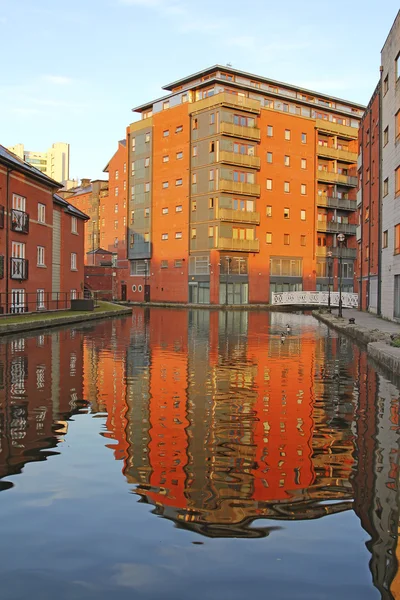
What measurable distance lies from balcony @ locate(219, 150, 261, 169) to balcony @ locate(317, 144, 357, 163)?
34.5 ft

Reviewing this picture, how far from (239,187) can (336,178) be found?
15463 mm

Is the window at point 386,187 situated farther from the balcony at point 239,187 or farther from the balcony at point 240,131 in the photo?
the balcony at point 240,131

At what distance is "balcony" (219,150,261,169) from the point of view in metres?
65.2

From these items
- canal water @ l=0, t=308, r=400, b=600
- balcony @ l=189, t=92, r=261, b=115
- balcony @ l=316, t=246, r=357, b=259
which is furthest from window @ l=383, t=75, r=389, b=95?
balcony @ l=316, t=246, r=357, b=259

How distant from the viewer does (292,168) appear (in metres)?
72.1

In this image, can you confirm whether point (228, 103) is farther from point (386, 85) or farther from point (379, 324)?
Answer: point (379, 324)

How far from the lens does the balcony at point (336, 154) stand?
74.4 meters

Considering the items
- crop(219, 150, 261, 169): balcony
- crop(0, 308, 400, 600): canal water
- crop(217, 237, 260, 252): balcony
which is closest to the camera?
crop(0, 308, 400, 600): canal water

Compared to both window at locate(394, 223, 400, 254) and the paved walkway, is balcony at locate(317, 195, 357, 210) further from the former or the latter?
window at locate(394, 223, 400, 254)

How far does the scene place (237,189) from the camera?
2613 inches

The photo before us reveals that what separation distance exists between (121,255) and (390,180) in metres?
51.7

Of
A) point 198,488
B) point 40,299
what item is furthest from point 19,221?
point 198,488

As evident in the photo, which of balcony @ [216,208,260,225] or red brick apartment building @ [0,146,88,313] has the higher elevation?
balcony @ [216,208,260,225]

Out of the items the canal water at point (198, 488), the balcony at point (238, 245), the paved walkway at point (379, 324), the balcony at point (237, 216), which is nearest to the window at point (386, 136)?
the paved walkway at point (379, 324)
